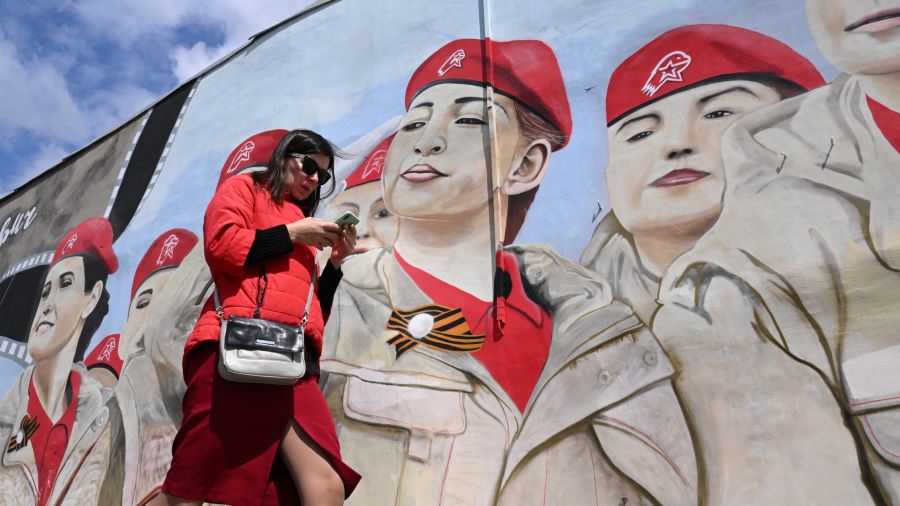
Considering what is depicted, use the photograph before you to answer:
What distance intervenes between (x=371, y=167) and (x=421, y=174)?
1.43 feet

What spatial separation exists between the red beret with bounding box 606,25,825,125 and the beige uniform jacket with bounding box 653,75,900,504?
18 centimetres

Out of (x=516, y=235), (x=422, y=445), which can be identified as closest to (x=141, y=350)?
(x=422, y=445)

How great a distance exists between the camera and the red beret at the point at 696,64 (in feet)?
9.53

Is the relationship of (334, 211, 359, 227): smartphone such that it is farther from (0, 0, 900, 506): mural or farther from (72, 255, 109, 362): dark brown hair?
(72, 255, 109, 362): dark brown hair

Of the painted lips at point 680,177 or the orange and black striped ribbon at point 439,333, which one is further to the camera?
the orange and black striped ribbon at point 439,333

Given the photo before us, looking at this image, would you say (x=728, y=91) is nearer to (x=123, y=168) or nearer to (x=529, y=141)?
(x=529, y=141)

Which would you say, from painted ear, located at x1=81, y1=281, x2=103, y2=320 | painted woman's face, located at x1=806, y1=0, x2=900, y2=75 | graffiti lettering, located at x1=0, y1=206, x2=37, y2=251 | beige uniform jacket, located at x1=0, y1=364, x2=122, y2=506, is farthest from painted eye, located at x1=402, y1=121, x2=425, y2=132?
graffiti lettering, located at x1=0, y1=206, x2=37, y2=251

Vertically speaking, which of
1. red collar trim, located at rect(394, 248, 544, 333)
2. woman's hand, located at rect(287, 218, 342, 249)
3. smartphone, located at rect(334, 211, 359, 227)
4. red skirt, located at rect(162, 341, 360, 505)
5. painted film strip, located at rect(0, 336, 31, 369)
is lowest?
red skirt, located at rect(162, 341, 360, 505)

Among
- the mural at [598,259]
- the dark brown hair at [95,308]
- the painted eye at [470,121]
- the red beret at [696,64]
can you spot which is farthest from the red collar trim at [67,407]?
the red beret at [696,64]

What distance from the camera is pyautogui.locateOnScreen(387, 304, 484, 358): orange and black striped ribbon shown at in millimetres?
3410

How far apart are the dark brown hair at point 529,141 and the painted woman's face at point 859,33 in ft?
3.82

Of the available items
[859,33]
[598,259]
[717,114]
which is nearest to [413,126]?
[598,259]

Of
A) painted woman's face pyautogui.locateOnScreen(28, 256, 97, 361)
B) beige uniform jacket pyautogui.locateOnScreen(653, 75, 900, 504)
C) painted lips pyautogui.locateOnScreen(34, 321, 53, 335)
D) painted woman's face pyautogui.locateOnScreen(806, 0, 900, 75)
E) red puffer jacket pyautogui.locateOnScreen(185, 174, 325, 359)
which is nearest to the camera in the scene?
red puffer jacket pyautogui.locateOnScreen(185, 174, 325, 359)

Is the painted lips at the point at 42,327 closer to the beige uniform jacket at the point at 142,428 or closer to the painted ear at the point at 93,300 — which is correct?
the painted ear at the point at 93,300
